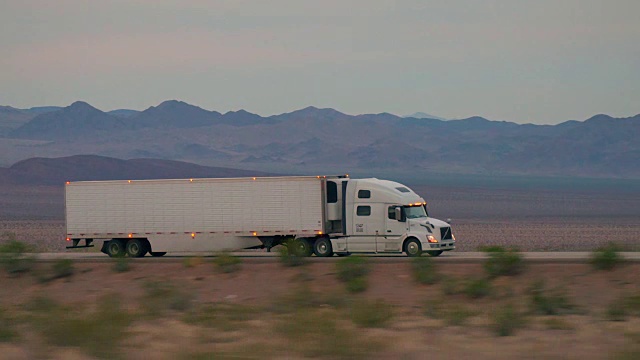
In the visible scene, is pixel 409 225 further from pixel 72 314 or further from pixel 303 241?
pixel 72 314

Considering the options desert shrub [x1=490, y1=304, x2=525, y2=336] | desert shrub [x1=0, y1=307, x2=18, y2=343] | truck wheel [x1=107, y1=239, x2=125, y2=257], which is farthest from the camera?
truck wheel [x1=107, y1=239, x2=125, y2=257]

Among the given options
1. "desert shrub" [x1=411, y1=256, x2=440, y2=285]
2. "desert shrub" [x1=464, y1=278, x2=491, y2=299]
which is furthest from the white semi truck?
"desert shrub" [x1=464, y1=278, x2=491, y2=299]

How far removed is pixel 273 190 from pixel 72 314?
1987 cm

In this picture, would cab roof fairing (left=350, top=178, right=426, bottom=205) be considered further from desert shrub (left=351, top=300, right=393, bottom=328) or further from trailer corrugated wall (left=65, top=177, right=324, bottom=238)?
desert shrub (left=351, top=300, right=393, bottom=328)

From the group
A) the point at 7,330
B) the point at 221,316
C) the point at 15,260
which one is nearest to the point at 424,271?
the point at 221,316

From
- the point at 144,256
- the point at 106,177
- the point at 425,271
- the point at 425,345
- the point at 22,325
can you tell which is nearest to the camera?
the point at 425,345

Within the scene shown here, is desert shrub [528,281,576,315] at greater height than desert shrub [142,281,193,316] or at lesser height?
lesser

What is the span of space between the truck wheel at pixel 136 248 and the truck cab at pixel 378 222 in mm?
6933

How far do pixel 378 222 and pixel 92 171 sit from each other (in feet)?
433

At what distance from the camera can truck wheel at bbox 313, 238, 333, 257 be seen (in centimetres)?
3741

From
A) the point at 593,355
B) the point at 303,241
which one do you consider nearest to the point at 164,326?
the point at 593,355

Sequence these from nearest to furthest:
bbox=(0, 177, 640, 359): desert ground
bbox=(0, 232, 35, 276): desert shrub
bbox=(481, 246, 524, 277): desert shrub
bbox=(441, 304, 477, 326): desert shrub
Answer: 1. bbox=(0, 177, 640, 359): desert ground
2. bbox=(441, 304, 477, 326): desert shrub
3. bbox=(481, 246, 524, 277): desert shrub
4. bbox=(0, 232, 35, 276): desert shrub

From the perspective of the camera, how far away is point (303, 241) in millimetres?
37938

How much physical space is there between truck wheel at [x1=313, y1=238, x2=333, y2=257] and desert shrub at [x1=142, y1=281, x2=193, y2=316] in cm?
1216
